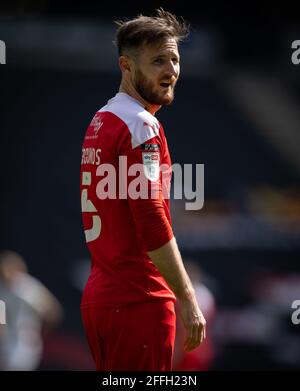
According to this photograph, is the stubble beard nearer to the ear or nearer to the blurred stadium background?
the ear

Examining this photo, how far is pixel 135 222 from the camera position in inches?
142

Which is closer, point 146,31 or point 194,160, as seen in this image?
point 146,31

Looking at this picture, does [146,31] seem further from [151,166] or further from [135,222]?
[135,222]

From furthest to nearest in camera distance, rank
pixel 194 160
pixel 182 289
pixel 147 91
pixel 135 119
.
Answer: pixel 194 160, pixel 147 91, pixel 135 119, pixel 182 289

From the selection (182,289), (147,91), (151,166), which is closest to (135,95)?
(147,91)

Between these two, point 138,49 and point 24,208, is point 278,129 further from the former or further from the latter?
point 138,49

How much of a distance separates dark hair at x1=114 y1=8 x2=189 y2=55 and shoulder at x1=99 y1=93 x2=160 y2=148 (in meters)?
0.22

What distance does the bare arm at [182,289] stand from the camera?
351cm

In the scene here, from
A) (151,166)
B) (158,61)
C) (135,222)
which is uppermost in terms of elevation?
(158,61)

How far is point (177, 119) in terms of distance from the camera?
1217 centimetres

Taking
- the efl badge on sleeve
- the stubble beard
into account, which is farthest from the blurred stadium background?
the efl badge on sleeve

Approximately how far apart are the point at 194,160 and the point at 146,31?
26.7ft

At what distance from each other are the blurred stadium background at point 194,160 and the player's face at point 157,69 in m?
7.06

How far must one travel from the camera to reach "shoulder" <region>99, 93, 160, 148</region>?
3.63 meters
